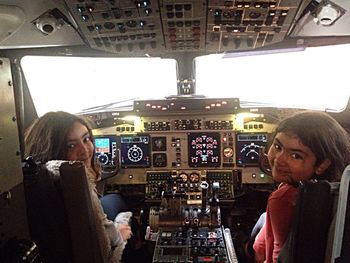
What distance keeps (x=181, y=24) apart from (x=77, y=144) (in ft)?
3.93

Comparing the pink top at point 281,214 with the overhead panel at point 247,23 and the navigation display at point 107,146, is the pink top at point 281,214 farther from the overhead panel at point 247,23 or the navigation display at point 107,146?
the navigation display at point 107,146

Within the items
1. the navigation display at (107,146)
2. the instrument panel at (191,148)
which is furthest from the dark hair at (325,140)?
the navigation display at (107,146)

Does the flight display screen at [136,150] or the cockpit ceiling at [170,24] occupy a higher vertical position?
the cockpit ceiling at [170,24]

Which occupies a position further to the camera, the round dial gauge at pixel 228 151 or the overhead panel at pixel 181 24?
the round dial gauge at pixel 228 151

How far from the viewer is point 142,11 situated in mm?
2707

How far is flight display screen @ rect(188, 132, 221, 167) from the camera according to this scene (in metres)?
3.81

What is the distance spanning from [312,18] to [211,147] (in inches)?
55.4

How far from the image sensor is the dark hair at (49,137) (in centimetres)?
226

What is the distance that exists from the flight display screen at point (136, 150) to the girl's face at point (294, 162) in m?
2.00

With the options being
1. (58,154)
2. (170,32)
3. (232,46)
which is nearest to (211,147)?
(232,46)

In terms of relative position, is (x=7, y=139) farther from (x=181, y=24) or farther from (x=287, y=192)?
(x=181, y=24)

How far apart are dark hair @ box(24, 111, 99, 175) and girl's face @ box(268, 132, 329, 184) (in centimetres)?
117

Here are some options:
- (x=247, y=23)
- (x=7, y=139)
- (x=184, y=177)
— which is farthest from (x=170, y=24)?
(x=7, y=139)

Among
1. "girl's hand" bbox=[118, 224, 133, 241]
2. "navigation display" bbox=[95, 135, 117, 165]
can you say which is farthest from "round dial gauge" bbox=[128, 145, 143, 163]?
"girl's hand" bbox=[118, 224, 133, 241]
